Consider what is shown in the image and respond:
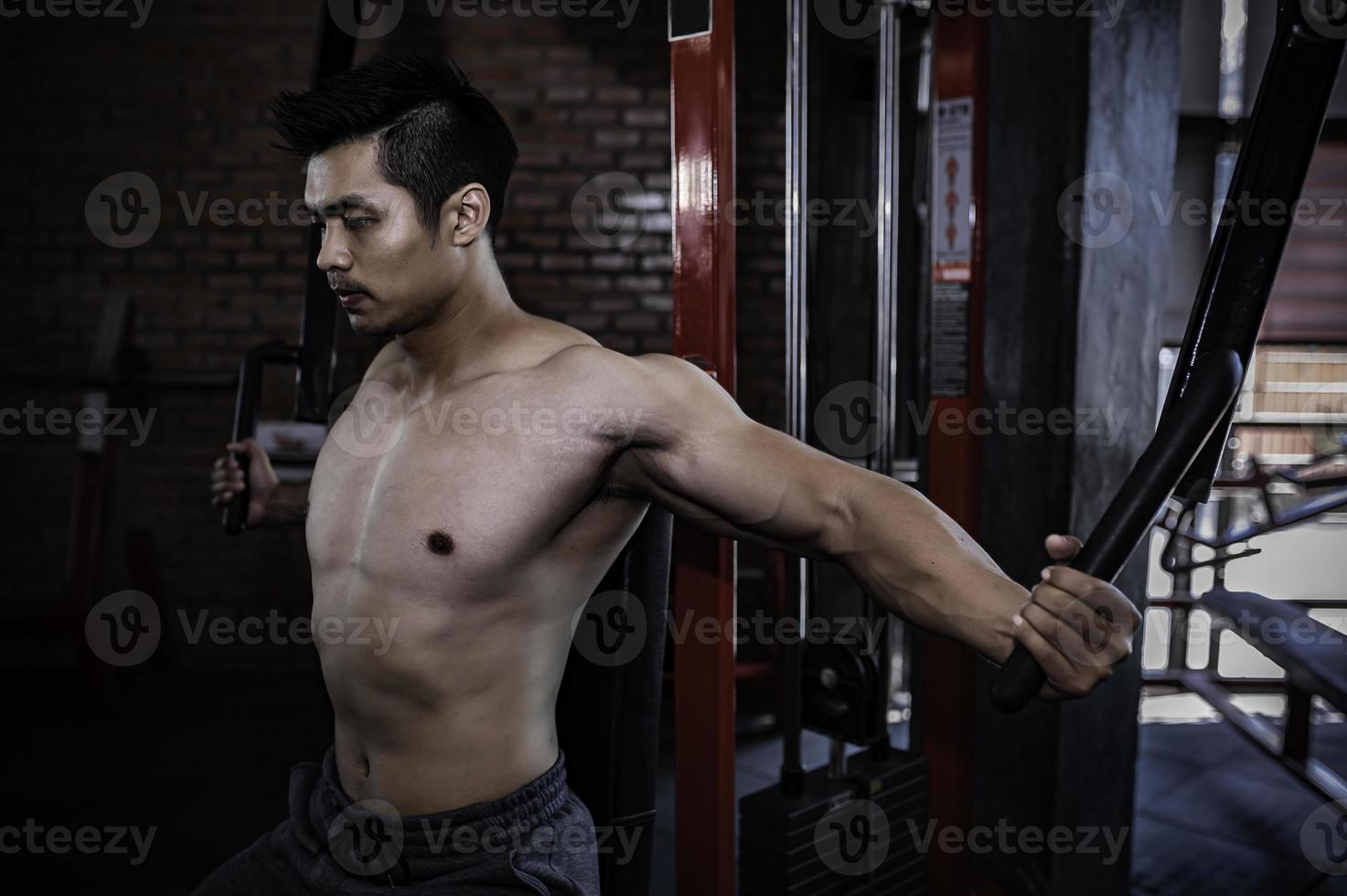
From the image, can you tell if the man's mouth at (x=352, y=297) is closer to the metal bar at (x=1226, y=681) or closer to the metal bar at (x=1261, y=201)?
the metal bar at (x=1261, y=201)

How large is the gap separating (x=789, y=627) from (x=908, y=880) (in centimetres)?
56

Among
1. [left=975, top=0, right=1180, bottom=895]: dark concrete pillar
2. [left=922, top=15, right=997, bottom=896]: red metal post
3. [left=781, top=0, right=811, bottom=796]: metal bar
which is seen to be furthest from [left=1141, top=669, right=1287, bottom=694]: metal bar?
[left=781, top=0, right=811, bottom=796]: metal bar

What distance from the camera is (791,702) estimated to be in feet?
5.97

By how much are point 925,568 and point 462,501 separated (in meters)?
0.64

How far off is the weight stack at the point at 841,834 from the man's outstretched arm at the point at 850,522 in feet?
2.10

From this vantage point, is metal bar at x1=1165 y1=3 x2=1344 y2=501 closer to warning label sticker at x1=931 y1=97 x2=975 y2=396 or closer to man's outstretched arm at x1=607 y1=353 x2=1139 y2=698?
man's outstretched arm at x1=607 y1=353 x2=1139 y2=698

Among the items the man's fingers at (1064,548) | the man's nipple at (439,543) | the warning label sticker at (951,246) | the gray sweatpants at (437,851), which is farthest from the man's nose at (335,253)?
the warning label sticker at (951,246)

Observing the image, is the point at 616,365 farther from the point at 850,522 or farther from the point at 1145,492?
the point at 1145,492

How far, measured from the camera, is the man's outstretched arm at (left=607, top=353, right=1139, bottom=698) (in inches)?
36.4

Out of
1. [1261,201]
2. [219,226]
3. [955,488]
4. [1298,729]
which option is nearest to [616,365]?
[1261,201]

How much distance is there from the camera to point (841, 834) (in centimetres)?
177

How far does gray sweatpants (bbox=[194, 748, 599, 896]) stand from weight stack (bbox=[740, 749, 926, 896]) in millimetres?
407

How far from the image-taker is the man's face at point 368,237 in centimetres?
139

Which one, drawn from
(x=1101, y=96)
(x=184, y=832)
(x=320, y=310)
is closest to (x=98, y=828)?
(x=184, y=832)
